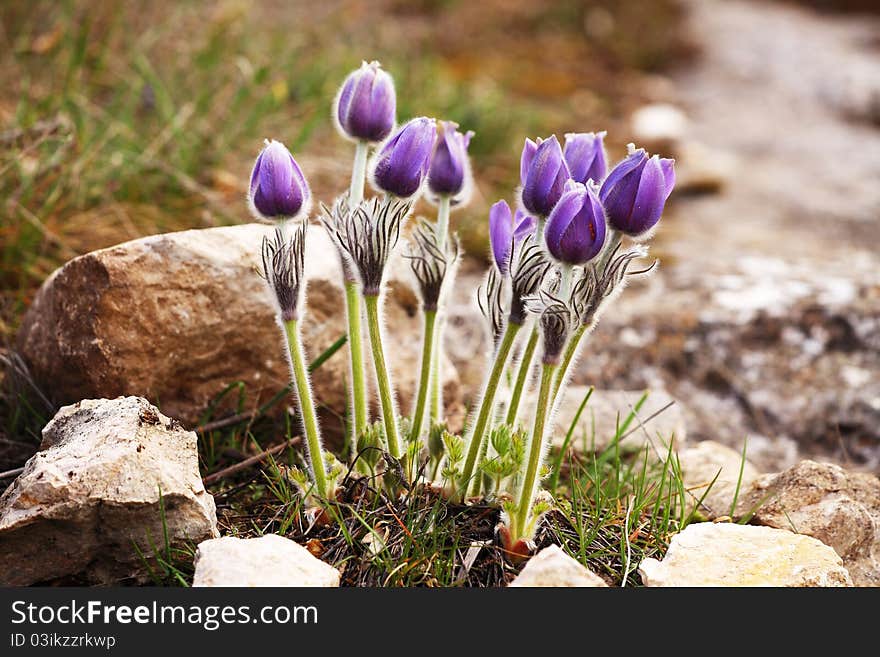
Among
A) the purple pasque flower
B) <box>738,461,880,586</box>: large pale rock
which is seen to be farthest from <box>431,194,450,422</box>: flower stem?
<box>738,461,880,586</box>: large pale rock

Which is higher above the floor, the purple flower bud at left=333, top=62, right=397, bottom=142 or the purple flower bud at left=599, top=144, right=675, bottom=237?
the purple flower bud at left=333, top=62, right=397, bottom=142

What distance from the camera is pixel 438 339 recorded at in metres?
2.09

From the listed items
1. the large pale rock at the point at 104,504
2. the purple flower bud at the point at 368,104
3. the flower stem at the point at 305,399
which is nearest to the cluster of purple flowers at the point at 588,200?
the purple flower bud at the point at 368,104

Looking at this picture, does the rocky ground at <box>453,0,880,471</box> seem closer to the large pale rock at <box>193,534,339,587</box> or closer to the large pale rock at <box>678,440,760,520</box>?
the large pale rock at <box>678,440,760,520</box>

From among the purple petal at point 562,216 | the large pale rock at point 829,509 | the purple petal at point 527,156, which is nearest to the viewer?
the purple petal at point 562,216

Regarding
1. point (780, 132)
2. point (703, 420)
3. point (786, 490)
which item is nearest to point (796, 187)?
point (780, 132)

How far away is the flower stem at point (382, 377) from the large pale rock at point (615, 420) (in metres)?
0.78

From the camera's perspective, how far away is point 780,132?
20.1 ft

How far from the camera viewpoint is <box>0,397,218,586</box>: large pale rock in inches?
67.0

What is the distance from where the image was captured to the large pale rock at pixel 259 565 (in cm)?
160

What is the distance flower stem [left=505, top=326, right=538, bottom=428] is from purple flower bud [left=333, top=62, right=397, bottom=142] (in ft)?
1.74

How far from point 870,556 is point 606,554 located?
0.66m

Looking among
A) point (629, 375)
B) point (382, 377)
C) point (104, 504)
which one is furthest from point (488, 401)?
point (629, 375)

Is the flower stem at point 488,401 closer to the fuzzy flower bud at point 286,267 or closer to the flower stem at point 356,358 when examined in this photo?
the flower stem at point 356,358
